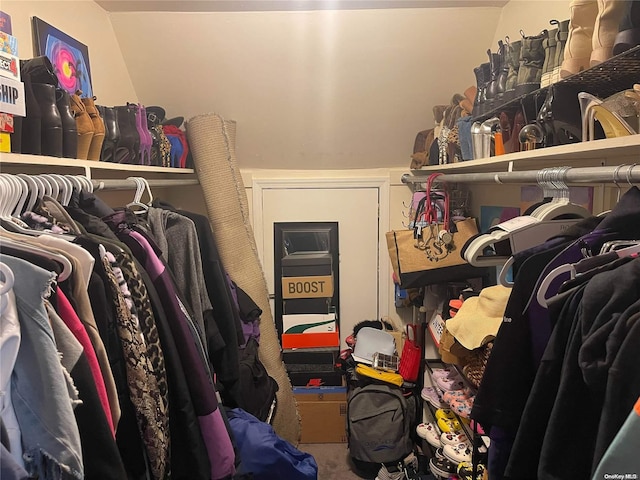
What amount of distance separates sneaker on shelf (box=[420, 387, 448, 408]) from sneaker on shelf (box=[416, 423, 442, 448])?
0.11 meters

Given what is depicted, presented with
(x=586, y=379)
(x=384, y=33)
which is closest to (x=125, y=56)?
(x=384, y=33)

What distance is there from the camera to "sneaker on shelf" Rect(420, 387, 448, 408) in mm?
2032

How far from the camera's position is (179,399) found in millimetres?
1054

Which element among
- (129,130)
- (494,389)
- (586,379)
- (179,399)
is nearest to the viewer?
(586,379)

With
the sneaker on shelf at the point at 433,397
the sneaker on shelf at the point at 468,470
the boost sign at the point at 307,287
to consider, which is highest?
the boost sign at the point at 307,287

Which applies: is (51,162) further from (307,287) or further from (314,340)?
(314,340)

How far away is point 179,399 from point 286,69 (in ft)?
5.85

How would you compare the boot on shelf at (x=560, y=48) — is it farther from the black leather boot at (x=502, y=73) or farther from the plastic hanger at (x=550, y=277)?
the plastic hanger at (x=550, y=277)

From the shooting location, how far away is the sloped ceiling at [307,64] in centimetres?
215

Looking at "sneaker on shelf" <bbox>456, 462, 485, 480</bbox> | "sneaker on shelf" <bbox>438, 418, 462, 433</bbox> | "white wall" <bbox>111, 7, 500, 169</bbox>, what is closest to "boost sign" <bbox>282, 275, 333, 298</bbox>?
"white wall" <bbox>111, 7, 500, 169</bbox>

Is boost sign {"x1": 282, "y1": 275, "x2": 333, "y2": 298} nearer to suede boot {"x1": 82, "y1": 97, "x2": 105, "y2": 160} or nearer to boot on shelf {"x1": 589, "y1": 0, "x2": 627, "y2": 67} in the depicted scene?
suede boot {"x1": 82, "y1": 97, "x2": 105, "y2": 160}

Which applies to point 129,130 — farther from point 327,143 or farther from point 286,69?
point 327,143

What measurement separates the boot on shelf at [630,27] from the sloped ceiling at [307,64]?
137 cm

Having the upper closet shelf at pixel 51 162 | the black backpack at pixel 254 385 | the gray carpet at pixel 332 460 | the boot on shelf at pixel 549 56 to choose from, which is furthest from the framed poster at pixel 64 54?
the gray carpet at pixel 332 460
